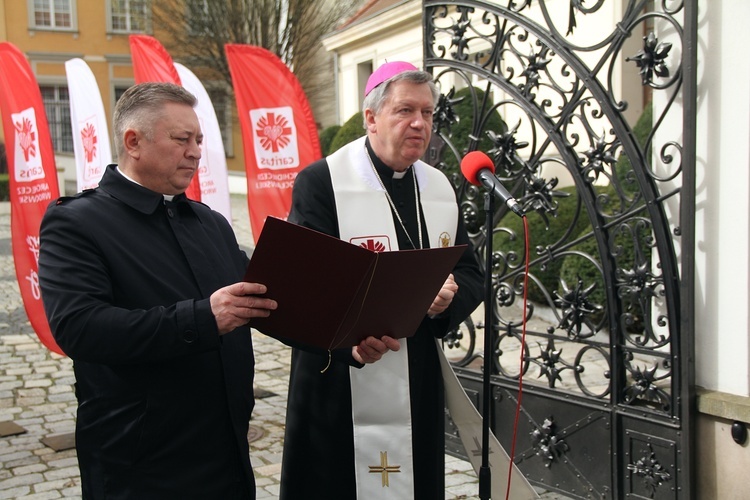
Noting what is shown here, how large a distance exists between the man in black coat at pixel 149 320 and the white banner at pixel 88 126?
3866mm

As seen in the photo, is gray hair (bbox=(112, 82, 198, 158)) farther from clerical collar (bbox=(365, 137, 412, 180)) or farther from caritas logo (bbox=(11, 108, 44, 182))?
caritas logo (bbox=(11, 108, 44, 182))

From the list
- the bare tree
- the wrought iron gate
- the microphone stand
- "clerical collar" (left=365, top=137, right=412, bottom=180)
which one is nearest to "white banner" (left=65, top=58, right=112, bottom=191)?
the wrought iron gate

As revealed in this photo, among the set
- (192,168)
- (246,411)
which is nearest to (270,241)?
(192,168)

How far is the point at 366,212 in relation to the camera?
3.21 m

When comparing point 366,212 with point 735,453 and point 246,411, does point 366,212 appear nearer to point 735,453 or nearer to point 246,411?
point 246,411

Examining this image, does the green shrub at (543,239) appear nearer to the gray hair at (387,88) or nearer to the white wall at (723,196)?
the white wall at (723,196)

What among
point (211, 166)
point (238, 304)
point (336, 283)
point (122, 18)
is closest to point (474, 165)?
point (336, 283)

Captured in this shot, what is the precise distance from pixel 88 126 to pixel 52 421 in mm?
2214

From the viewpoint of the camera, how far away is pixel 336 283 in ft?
7.68

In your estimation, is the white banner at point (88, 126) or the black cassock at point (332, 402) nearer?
the black cassock at point (332, 402)

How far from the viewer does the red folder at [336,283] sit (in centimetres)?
221

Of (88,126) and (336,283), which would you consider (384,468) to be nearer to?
(336,283)

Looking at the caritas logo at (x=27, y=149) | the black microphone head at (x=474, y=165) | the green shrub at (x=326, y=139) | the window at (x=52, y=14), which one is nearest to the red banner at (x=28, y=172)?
the caritas logo at (x=27, y=149)

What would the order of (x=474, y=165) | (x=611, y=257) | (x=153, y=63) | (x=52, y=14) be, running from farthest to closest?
(x=52, y=14) < (x=153, y=63) < (x=611, y=257) < (x=474, y=165)
